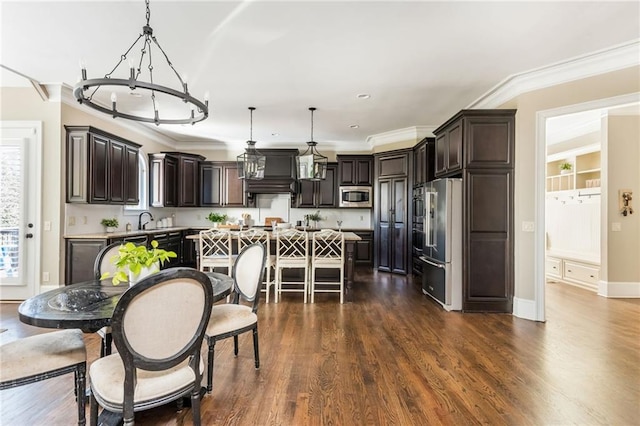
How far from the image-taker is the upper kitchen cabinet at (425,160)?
18.8ft

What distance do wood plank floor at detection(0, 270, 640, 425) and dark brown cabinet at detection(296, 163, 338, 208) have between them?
12.4 feet

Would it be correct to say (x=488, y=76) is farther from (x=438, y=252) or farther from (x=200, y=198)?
(x=200, y=198)

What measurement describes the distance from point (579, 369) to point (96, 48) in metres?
5.28

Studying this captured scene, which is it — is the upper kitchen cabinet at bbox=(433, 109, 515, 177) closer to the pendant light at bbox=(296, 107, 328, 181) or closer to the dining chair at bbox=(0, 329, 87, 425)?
the pendant light at bbox=(296, 107, 328, 181)

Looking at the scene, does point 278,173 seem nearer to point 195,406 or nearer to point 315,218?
point 315,218

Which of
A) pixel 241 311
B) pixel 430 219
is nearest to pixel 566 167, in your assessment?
pixel 430 219

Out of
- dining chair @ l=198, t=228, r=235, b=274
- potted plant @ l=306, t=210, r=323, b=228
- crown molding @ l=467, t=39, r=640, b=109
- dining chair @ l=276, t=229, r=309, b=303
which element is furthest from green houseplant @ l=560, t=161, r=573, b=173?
dining chair @ l=198, t=228, r=235, b=274

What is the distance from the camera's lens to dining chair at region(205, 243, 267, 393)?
7.36 feet

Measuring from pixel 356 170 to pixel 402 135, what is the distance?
130 cm

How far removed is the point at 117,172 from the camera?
4.99 meters

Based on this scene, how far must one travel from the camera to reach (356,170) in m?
7.38

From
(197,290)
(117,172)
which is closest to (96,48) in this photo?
(117,172)

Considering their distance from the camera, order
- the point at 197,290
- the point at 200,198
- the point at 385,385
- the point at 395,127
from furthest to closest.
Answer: the point at 200,198 → the point at 395,127 → the point at 385,385 → the point at 197,290

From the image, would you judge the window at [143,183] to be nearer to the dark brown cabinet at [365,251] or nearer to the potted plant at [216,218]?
the potted plant at [216,218]
